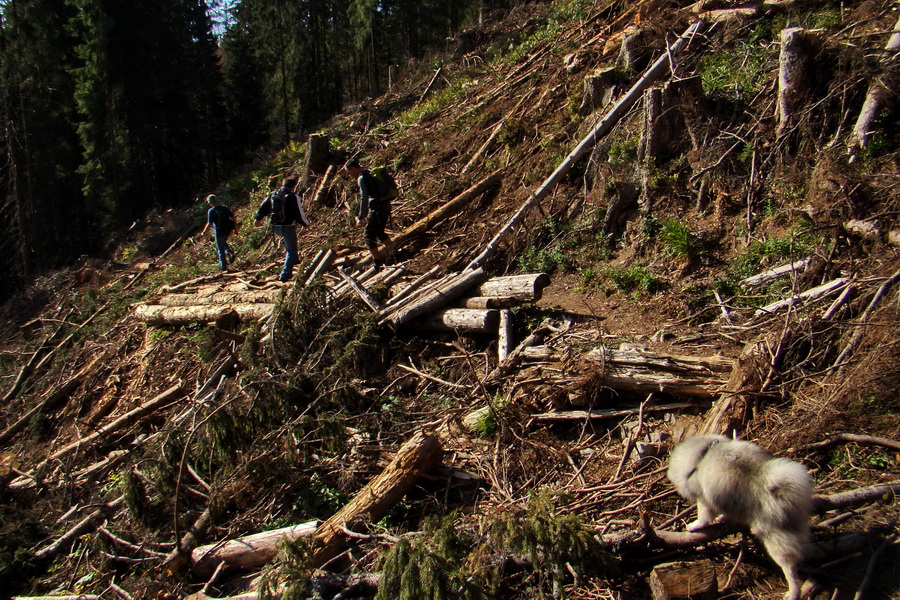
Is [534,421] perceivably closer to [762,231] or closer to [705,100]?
[762,231]

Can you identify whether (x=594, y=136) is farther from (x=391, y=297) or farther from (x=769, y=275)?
(x=391, y=297)

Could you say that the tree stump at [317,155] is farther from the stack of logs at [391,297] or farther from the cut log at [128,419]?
the cut log at [128,419]

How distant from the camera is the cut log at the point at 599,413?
491 cm

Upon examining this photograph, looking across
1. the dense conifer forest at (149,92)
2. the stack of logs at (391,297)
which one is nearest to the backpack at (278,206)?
the stack of logs at (391,297)

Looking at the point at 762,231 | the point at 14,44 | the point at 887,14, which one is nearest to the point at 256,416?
the point at 762,231

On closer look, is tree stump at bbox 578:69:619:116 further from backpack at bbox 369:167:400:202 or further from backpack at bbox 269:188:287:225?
backpack at bbox 269:188:287:225

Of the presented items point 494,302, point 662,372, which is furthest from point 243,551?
point 662,372

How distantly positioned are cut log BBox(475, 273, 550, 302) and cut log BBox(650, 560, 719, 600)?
11.5 feet

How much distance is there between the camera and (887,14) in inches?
283

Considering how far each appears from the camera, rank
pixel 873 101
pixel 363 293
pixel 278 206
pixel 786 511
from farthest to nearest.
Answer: pixel 278 206, pixel 363 293, pixel 873 101, pixel 786 511

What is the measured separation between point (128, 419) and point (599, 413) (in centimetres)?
652

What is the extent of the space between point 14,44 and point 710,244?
28021 mm

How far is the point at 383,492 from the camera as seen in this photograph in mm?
4789

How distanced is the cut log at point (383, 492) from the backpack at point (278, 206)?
540 cm
